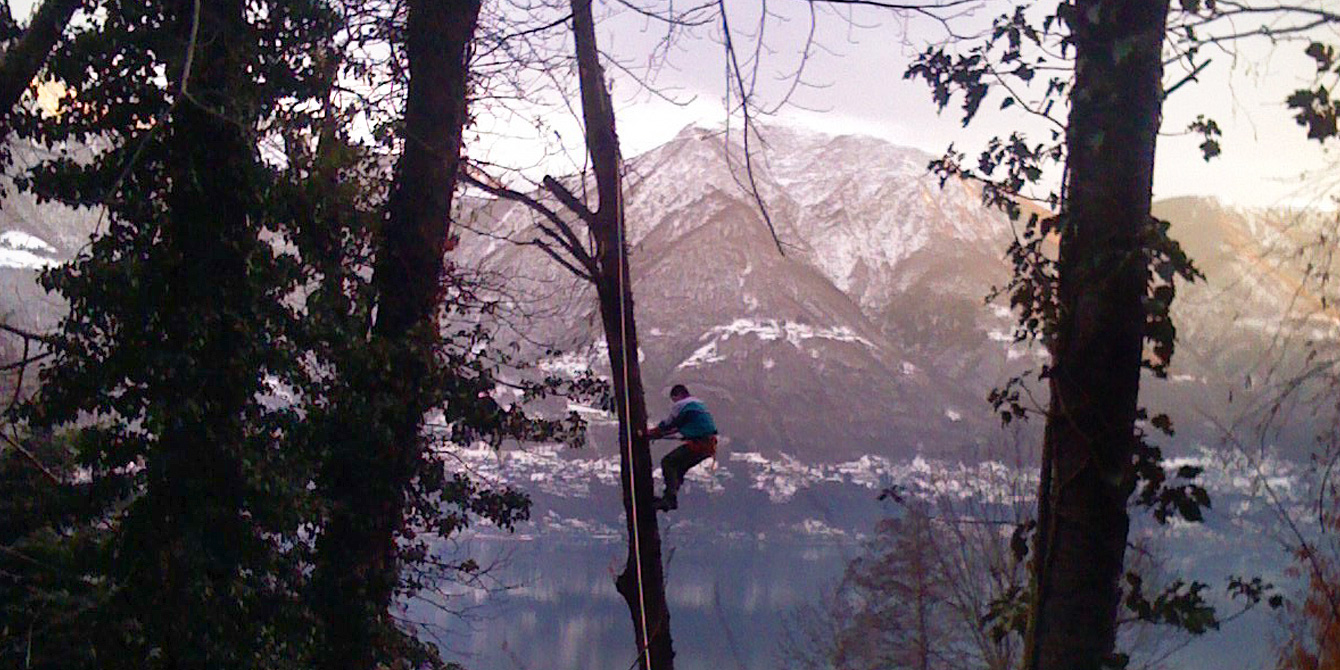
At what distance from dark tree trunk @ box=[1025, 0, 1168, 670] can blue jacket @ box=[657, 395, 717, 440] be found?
4000 mm

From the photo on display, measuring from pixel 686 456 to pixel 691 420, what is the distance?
26 cm

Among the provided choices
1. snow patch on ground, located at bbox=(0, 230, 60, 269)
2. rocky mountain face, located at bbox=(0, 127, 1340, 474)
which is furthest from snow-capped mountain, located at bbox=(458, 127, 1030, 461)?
snow patch on ground, located at bbox=(0, 230, 60, 269)

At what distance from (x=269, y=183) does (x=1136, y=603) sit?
5.94 metres

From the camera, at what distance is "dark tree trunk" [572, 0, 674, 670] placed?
576cm

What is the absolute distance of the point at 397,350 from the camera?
6328mm

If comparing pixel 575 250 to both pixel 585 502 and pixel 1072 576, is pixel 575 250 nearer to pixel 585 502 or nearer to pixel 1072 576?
pixel 1072 576

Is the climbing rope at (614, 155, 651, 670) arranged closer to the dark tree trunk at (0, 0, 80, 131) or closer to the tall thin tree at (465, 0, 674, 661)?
the tall thin tree at (465, 0, 674, 661)

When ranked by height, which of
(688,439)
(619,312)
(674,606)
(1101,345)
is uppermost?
(619,312)

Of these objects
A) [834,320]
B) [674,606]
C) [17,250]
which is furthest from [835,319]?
[17,250]

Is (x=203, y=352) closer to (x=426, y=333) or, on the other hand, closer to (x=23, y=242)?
(x=426, y=333)

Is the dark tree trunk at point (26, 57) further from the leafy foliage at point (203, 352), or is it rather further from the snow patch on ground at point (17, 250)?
the snow patch on ground at point (17, 250)

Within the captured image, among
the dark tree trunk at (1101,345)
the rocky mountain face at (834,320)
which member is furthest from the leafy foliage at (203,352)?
the rocky mountain face at (834,320)

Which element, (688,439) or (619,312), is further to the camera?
(688,439)

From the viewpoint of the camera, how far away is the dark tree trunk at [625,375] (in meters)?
5.76
